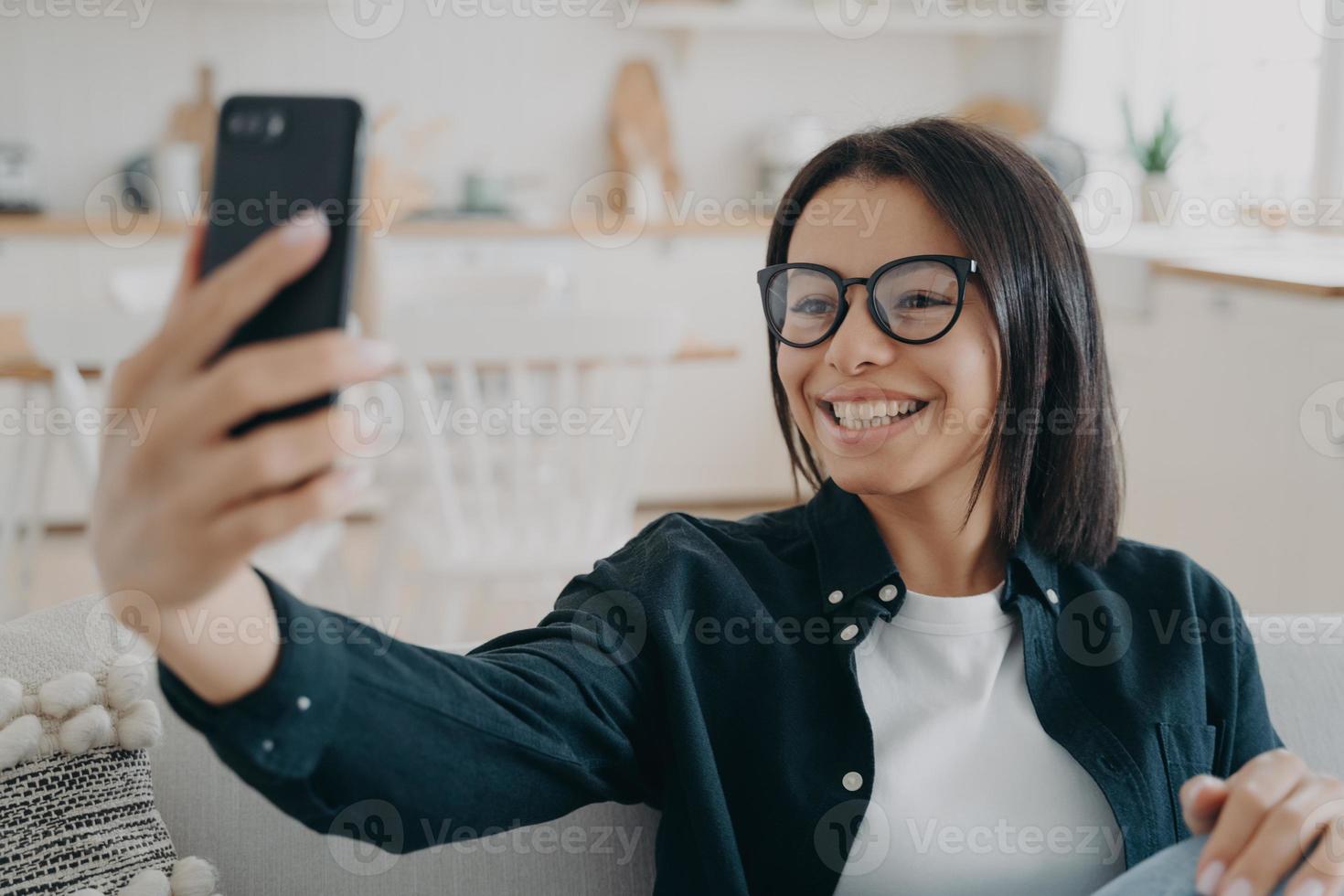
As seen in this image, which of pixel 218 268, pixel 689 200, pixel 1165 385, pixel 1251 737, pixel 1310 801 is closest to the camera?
pixel 218 268

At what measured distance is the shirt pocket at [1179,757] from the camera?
3.34ft

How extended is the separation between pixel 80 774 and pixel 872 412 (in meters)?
0.63

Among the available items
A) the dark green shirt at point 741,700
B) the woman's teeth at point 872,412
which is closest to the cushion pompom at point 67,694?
the dark green shirt at point 741,700

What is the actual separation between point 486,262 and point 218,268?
12.3 ft

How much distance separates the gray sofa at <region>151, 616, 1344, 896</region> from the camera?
1028 mm

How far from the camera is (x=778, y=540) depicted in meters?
1.11

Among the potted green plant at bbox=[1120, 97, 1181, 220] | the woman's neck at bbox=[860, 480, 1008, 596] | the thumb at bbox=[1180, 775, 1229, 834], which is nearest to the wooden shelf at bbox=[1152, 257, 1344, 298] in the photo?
the potted green plant at bbox=[1120, 97, 1181, 220]

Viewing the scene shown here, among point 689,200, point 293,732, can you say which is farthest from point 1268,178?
point 293,732

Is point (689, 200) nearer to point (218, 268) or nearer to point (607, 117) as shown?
point (607, 117)

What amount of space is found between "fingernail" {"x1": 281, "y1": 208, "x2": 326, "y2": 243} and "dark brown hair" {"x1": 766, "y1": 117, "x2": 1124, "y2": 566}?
2.04 feet

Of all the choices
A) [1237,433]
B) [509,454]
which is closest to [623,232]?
[509,454]

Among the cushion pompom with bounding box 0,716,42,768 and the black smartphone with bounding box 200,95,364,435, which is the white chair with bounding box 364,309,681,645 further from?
the black smartphone with bounding box 200,95,364,435

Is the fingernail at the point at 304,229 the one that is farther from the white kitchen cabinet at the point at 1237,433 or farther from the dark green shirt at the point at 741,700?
the white kitchen cabinet at the point at 1237,433

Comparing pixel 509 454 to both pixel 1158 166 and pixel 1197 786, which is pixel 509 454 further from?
pixel 1158 166
